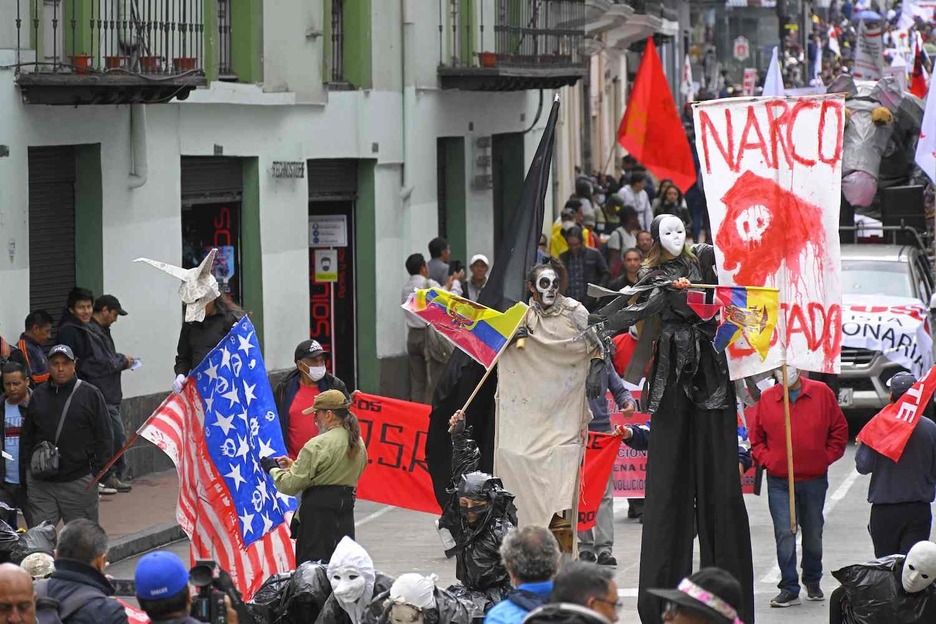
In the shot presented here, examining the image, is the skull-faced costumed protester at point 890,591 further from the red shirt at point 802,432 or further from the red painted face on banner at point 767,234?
the red shirt at point 802,432

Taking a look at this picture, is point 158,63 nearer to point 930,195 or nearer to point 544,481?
point 544,481

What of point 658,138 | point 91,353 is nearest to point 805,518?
point 91,353

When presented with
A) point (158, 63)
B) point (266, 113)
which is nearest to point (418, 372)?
point (266, 113)

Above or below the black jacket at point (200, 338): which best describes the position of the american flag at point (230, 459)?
below

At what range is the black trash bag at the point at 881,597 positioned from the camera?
33.5ft

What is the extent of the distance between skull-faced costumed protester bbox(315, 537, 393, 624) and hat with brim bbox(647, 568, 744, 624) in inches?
110

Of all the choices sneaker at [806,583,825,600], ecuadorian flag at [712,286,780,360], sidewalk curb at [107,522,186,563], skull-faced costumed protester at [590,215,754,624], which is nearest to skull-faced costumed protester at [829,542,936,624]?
skull-faced costumed protester at [590,215,754,624]

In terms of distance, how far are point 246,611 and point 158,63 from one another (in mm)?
10026

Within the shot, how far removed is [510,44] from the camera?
27562 mm

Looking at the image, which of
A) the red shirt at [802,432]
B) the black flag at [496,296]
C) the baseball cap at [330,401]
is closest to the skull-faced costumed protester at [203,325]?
the black flag at [496,296]

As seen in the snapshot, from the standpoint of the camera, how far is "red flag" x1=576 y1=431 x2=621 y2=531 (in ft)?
46.9

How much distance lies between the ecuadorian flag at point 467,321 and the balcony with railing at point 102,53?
5.32 metres

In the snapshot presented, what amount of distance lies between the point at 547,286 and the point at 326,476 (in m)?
1.76

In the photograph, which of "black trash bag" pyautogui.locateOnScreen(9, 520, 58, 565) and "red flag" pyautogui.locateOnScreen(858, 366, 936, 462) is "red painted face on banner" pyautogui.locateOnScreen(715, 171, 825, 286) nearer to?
"red flag" pyautogui.locateOnScreen(858, 366, 936, 462)
